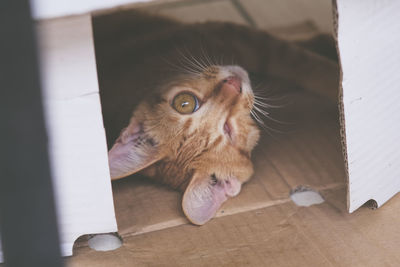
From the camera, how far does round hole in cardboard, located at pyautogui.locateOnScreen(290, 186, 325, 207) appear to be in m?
1.60

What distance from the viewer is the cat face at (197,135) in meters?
1.62

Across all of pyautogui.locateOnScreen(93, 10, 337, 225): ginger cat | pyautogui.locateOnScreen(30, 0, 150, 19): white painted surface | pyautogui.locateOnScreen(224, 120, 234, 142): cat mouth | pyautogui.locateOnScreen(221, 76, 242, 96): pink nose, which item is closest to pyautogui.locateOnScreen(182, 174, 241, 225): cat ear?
pyautogui.locateOnScreen(93, 10, 337, 225): ginger cat

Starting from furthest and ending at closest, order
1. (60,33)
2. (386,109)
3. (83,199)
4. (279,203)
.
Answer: (279,203), (386,109), (83,199), (60,33)

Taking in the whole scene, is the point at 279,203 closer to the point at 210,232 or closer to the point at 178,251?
the point at 210,232

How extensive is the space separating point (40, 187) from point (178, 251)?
79 centimetres

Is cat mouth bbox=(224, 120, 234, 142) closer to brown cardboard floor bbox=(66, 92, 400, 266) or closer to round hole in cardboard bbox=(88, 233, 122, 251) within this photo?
brown cardboard floor bbox=(66, 92, 400, 266)

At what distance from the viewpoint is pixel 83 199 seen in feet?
4.45

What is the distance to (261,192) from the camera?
1656 mm

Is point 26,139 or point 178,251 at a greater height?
point 26,139

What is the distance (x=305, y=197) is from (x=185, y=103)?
0.46 metres

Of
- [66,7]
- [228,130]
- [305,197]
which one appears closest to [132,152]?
[228,130]

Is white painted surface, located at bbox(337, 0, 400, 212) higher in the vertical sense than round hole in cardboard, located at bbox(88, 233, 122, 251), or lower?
higher

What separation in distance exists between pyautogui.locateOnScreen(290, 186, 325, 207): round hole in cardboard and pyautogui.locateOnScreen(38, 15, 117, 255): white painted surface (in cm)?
55

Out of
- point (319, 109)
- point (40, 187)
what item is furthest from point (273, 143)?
point (40, 187)
